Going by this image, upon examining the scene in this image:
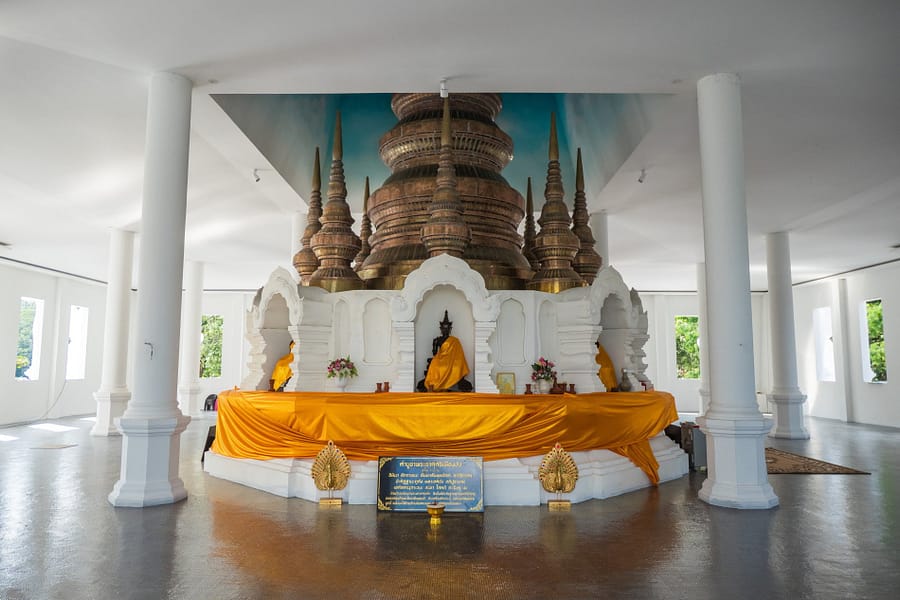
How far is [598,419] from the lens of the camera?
7184mm

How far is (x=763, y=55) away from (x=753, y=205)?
5777mm

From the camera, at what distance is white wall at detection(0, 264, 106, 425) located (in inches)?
639

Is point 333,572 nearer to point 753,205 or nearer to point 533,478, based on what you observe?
point 533,478

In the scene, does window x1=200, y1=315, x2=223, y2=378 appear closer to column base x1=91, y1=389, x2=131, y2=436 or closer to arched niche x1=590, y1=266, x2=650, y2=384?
column base x1=91, y1=389, x2=131, y2=436

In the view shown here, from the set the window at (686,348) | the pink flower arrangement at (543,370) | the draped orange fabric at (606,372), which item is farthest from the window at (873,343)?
the pink flower arrangement at (543,370)

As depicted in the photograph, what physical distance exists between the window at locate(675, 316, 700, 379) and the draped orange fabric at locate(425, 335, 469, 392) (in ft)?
59.2

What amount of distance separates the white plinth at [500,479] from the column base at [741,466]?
104 centimetres

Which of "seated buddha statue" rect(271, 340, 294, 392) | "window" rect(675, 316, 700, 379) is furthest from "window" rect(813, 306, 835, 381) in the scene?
"seated buddha statue" rect(271, 340, 294, 392)

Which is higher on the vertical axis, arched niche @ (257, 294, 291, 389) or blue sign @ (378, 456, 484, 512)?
arched niche @ (257, 294, 291, 389)

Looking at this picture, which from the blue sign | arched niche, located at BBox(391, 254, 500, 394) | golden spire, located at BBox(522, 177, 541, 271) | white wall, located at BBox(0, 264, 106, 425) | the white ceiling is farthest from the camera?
white wall, located at BBox(0, 264, 106, 425)

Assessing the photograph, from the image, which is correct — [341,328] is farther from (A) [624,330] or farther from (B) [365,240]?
(A) [624,330]

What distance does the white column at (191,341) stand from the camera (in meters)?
17.8

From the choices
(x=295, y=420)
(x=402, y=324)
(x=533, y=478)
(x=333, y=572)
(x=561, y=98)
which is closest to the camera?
(x=333, y=572)

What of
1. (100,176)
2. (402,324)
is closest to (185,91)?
(402,324)
